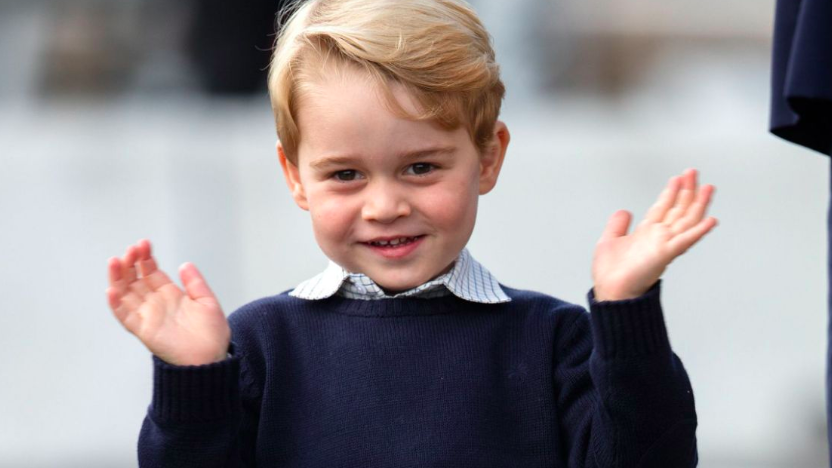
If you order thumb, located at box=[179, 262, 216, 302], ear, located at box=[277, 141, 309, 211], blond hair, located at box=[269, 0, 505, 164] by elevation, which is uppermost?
blond hair, located at box=[269, 0, 505, 164]

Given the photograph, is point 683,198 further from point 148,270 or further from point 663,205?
point 148,270

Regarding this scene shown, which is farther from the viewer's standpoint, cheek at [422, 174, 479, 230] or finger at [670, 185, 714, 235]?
cheek at [422, 174, 479, 230]

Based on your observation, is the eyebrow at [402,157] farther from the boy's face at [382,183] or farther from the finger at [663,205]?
the finger at [663,205]

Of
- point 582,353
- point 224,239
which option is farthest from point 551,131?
point 582,353

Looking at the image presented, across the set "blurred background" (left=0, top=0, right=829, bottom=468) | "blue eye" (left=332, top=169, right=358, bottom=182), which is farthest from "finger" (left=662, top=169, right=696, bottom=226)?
"blurred background" (left=0, top=0, right=829, bottom=468)

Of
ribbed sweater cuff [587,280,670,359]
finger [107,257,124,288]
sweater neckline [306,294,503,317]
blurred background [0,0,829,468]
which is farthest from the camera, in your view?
blurred background [0,0,829,468]

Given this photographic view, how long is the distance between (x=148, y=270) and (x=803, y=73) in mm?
964

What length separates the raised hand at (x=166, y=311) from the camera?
1766 mm

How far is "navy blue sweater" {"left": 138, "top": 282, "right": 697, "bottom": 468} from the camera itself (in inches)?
67.8

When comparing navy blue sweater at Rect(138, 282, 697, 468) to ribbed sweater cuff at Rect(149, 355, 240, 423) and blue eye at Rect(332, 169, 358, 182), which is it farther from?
blue eye at Rect(332, 169, 358, 182)

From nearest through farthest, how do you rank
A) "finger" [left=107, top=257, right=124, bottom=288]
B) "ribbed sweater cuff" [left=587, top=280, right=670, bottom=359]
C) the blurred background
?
"ribbed sweater cuff" [left=587, top=280, right=670, bottom=359] < "finger" [left=107, top=257, right=124, bottom=288] < the blurred background

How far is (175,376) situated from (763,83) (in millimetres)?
4546

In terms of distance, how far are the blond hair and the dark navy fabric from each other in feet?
1.43

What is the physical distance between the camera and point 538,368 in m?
1.88
